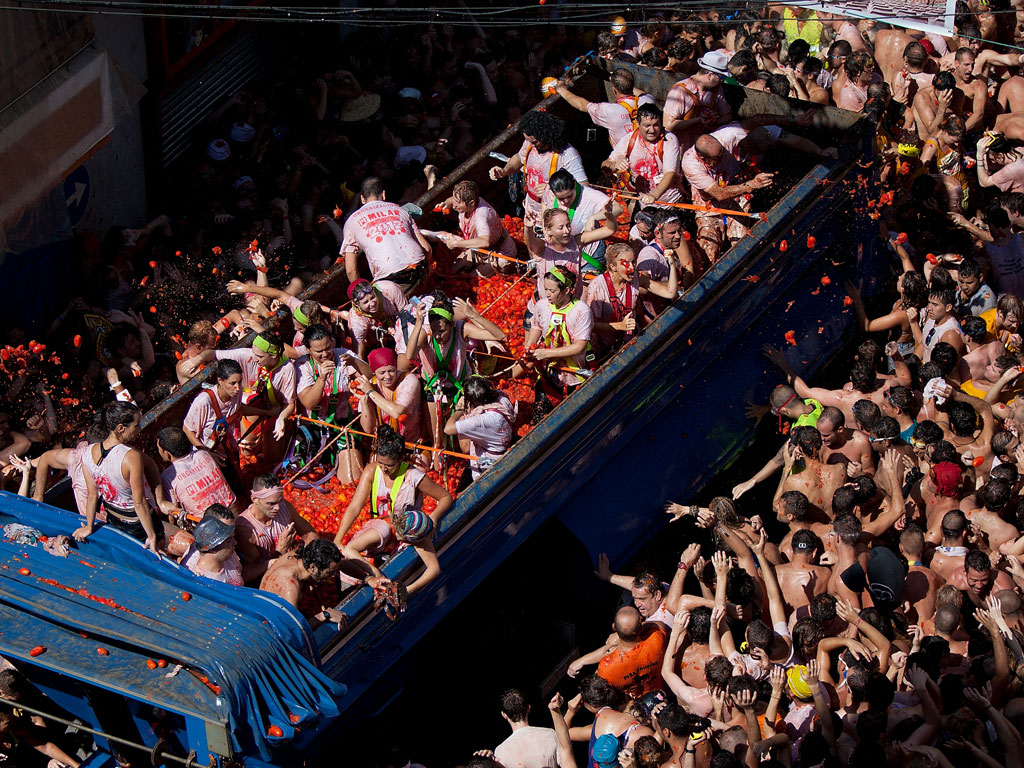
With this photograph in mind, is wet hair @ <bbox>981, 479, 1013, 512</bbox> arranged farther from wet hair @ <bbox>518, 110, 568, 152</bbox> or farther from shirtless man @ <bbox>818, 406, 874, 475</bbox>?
wet hair @ <bbox>518, 110, 568, 152</bbox>

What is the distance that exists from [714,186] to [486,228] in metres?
1.82

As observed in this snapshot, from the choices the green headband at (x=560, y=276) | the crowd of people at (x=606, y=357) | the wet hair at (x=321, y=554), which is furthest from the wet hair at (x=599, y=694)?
the green headband at (x=560, y=276)

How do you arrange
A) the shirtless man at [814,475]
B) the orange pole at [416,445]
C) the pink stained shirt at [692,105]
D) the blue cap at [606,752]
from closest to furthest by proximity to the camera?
the blue cap at [606,752]
the orange pole at [416,445]
the shirtless man at [814,475]
the pink stained shirt at [692,105]

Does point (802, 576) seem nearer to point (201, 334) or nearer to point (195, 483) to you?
point (195, 483)

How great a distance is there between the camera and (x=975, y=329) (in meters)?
9.23

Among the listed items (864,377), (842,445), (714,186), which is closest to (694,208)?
(714,186)

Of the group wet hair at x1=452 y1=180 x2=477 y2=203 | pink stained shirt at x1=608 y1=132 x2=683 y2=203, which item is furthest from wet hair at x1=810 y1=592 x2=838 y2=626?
wet hair at x1=452 y1=180 x2=477 y2=203

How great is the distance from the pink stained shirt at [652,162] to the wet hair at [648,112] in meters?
0.19

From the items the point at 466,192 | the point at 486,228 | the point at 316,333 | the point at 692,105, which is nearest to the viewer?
the point at 316,333

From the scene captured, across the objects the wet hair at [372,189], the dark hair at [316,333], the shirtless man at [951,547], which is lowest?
the shirtless man at [951,547]

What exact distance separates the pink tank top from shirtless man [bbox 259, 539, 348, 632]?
0.36 metres

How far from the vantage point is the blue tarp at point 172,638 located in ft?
20.2

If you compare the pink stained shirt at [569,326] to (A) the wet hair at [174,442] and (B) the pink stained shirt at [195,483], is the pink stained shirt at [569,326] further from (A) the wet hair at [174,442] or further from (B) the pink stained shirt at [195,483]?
(A) the wet hair at [174,442]

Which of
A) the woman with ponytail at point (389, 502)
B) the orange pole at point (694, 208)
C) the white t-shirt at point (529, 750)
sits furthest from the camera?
the orange pole at point (694, 208)
